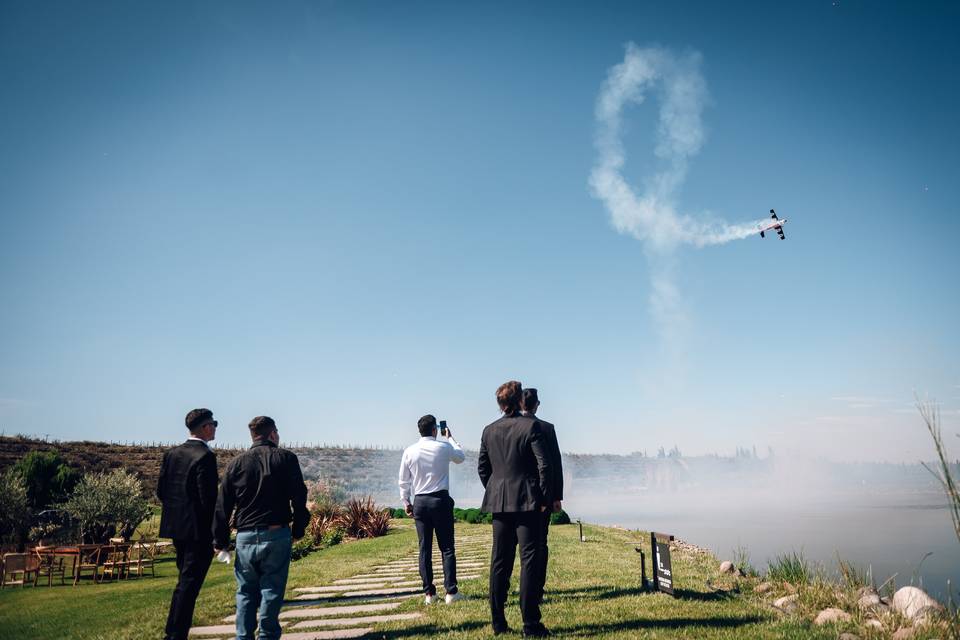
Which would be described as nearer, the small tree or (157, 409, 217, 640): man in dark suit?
(157, 409, 217, 640): man in dark suit

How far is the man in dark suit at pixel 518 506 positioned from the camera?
14.9ft

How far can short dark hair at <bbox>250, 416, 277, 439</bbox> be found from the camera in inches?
189

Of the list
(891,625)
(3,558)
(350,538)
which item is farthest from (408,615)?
(350,538)

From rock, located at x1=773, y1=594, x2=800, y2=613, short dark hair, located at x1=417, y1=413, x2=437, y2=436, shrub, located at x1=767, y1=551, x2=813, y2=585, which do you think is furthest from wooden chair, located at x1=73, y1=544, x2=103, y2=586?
shrub, located at x1=767, y1=551, x2=813, y2=585

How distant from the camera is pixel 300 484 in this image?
4.79m

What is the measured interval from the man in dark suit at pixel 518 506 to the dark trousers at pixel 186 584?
8.59ft

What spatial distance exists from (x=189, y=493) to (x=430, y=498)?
264 centimetres

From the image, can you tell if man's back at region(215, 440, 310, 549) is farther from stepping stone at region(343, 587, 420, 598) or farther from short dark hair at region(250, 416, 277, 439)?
stepping stone at region(343, 587, 420, 598)

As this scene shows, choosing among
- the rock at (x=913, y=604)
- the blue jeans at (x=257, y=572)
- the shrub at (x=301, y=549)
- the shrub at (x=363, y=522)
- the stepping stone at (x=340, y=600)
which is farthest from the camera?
the shrub at (x=363, y=522)

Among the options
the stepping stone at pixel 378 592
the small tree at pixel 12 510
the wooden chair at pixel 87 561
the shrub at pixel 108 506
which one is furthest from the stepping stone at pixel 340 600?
the small tree at pixel 12 510

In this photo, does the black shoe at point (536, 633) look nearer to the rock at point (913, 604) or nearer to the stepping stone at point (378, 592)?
the rock at point (913, 604)

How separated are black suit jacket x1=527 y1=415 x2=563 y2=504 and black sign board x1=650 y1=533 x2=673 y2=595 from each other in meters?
1.89

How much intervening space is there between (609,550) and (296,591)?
22.3 feet

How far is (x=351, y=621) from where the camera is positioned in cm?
579
